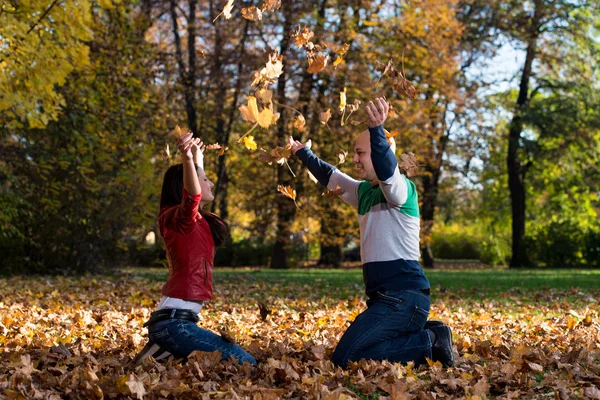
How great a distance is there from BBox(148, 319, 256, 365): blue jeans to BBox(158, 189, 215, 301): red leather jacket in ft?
0.58

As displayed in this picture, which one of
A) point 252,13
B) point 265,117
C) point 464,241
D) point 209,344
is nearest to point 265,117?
point 265,117

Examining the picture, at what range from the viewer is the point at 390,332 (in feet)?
14.9

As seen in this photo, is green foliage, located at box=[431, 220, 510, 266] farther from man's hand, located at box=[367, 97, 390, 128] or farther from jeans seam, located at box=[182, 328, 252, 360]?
man's hand, located at box=[367, 97, 390, 128]

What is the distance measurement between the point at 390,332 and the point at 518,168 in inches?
935

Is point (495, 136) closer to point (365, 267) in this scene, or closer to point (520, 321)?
point (520, 321)

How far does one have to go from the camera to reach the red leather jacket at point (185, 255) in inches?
177

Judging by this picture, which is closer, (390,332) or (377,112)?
(377,112)

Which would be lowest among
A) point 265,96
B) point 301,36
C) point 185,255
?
point 185,255

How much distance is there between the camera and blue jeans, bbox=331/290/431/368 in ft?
14.7

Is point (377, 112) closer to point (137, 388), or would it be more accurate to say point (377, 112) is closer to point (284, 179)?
point (137, 388)

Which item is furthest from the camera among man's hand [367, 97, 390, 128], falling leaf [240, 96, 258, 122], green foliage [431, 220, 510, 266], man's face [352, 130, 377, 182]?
green foliage [431, 220, 510, 266]

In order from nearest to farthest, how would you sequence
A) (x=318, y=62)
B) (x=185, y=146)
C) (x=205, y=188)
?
(x=185, y=146), (x=205, y=188), (x=318, y=62)

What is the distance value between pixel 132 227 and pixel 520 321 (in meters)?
10.1

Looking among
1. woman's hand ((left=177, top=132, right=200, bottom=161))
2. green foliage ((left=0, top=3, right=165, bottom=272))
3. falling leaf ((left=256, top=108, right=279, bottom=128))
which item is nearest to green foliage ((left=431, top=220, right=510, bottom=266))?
green foliage ((left=0, top=3, right=165, bottom=272))
